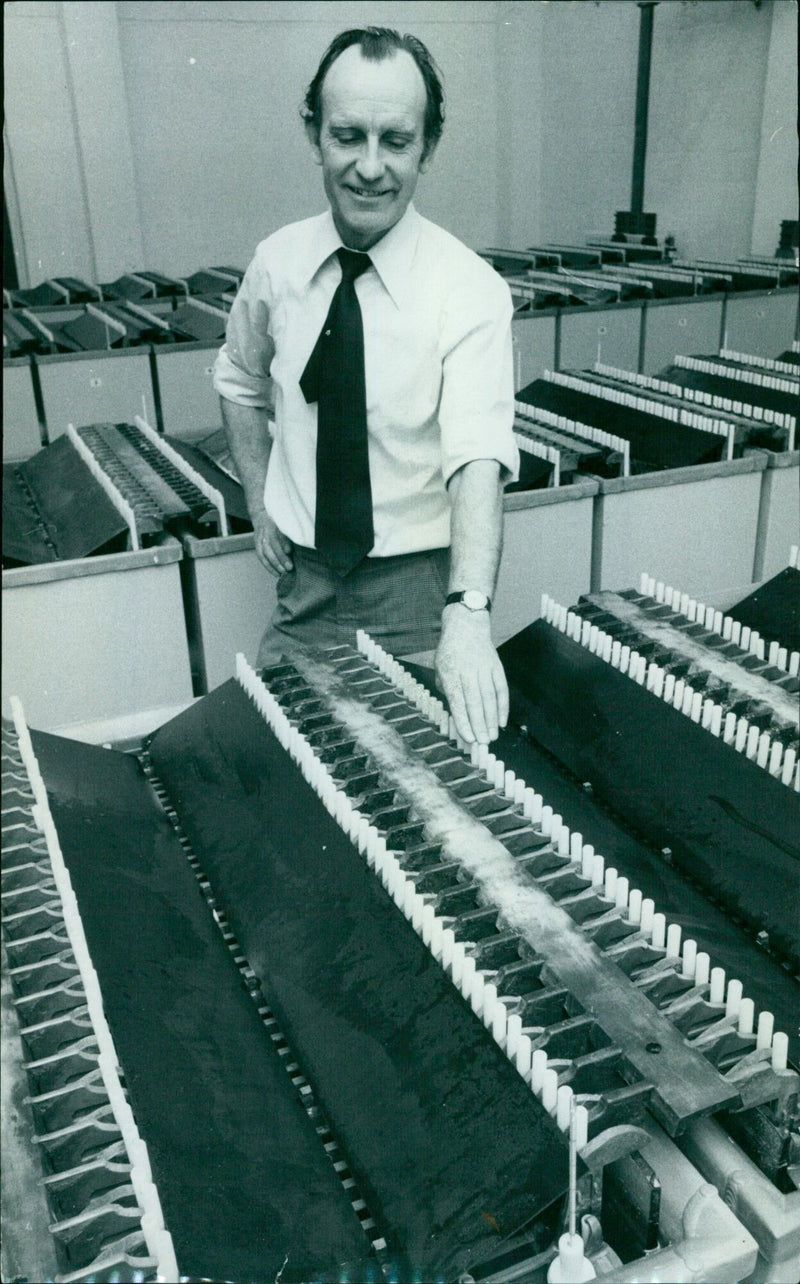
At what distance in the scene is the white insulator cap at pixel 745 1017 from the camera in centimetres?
61

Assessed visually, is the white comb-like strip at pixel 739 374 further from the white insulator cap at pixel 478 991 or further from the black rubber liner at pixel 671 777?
the white insulator cap at pixel 478 991

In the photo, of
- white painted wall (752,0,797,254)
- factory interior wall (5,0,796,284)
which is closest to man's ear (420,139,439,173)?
white painted wall (752,0,797,254)

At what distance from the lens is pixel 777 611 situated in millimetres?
1130

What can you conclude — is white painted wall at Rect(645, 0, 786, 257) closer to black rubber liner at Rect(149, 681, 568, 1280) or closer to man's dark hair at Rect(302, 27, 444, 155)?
man's dark hair at Rect(302, 27, 444, 155)

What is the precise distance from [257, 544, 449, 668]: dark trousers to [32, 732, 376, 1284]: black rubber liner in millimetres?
569

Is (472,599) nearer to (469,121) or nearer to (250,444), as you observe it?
(250,444)

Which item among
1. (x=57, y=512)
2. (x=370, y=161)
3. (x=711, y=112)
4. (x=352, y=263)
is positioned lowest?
(x=57, y=512)

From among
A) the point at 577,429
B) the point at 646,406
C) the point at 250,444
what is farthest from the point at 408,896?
the point at 646,406

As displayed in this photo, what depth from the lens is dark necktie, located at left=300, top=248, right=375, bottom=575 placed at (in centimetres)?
130

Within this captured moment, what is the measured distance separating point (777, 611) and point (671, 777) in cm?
33

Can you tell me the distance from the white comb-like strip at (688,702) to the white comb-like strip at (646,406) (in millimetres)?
1066

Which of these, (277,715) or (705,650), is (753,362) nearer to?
(705,650)

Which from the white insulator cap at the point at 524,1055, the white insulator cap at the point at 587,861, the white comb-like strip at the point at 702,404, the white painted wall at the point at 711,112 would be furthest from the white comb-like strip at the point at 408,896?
the white painted wall at the point at 711,112

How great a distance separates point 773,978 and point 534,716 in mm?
380
